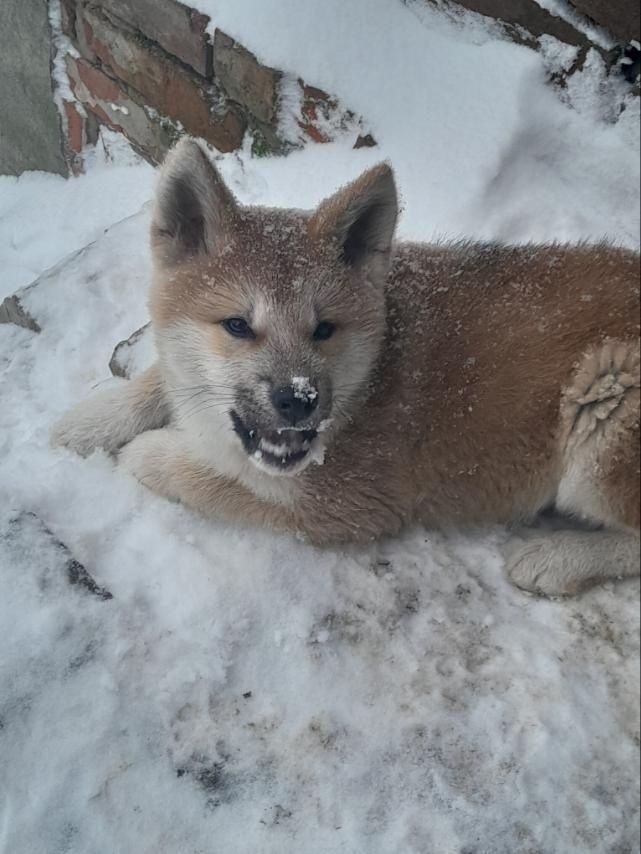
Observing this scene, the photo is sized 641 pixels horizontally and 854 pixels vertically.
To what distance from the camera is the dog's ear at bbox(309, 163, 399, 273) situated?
2.36 meters

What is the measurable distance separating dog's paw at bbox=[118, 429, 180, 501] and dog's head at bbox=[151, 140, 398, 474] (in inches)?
13.9

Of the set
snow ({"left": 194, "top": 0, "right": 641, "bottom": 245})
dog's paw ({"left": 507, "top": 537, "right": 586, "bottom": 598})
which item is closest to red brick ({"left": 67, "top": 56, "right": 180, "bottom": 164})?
snow ({"left": 194, "top": 0, "right": 641, "bottom": 245})

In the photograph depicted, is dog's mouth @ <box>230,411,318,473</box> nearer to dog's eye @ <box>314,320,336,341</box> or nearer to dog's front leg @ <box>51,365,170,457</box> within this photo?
dog's eye @ <box>314,320,336,341</box>

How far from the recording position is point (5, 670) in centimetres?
214

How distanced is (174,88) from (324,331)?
91.0 inches

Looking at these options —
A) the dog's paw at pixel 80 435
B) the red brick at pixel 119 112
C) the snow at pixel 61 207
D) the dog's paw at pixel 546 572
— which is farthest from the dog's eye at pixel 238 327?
the red brick at pixel 119 112

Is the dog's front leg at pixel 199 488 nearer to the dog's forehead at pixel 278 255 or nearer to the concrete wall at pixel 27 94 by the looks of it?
the dog's forehead at pixel 278 255

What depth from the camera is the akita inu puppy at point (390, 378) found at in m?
2.37

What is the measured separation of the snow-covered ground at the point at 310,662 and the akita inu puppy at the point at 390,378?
0.16 metres

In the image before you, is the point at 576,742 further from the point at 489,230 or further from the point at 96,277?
the point at 96,277

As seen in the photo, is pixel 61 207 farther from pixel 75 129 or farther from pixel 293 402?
pixel 293 402

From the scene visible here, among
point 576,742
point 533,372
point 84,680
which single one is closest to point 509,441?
point 533,372

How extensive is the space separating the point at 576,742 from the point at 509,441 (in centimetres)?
105

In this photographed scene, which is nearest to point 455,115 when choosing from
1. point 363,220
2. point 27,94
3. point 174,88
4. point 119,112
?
point 363,220
